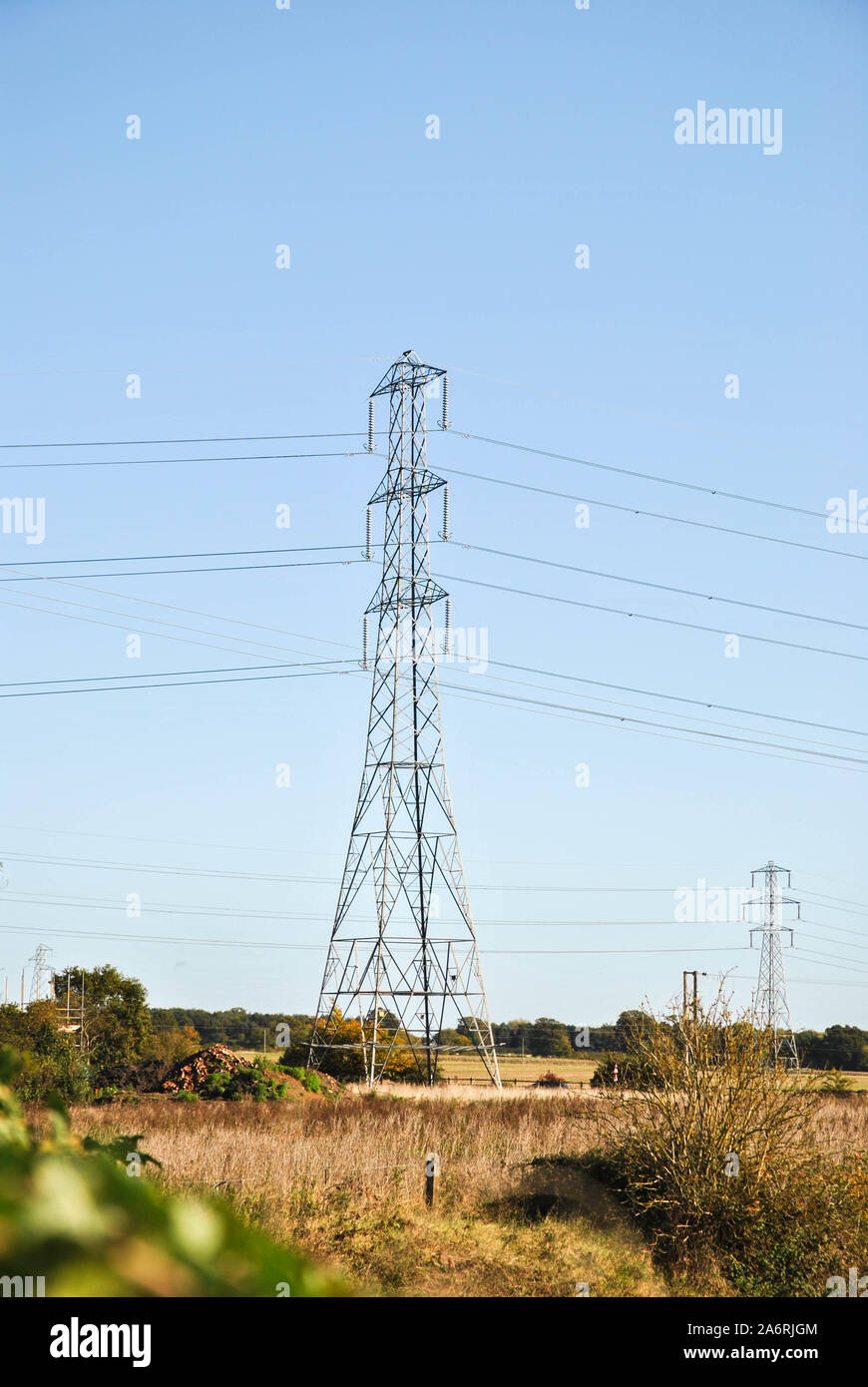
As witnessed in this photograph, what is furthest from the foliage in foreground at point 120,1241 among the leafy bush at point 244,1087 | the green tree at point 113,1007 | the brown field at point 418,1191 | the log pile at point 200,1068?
the green tree at point 113,1007

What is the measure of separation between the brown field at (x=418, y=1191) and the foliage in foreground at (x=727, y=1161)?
642 millimetres

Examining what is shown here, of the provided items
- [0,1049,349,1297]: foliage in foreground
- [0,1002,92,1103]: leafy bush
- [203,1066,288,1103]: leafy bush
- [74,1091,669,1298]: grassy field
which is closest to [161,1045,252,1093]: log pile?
[203,1066,288,1103]: leafy bush

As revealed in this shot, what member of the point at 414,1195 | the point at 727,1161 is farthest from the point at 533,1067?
the point at 727,1161

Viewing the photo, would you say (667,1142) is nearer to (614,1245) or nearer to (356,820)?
(614,1245)

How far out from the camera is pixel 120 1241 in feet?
2.56

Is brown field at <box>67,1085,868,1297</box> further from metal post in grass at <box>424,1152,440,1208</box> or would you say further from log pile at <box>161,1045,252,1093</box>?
log pile at <box>161,1045,252,1093</box>

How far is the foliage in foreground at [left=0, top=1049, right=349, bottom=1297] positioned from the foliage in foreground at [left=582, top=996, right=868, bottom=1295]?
15.7 m

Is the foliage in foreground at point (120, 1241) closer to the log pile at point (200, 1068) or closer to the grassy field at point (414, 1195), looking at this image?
the grassy field at point (414, 1195)

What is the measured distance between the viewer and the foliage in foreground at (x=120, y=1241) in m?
0.76

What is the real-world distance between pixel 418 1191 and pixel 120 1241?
17650mm

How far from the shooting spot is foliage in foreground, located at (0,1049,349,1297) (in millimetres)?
760
